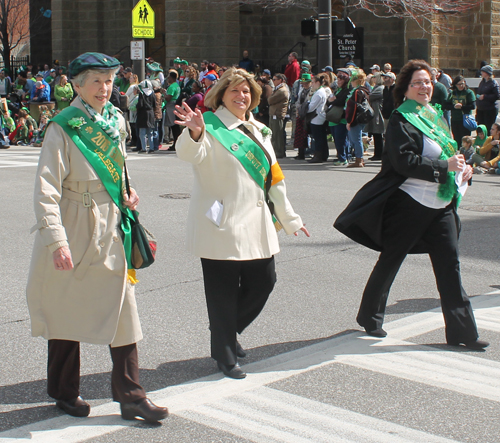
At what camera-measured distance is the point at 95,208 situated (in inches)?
159

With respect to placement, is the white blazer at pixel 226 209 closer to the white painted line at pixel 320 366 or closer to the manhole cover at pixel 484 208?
the white painted line at pixel 320 366

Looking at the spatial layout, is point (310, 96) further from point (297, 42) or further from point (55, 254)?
point (297, 42)

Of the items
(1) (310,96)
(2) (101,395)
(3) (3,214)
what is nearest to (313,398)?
(2) (101,395)

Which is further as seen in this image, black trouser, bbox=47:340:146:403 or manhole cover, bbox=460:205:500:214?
manhole cover, bbox=460:205:500:214

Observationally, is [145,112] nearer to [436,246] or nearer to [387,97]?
[387,97]

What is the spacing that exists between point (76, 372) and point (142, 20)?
18.5m

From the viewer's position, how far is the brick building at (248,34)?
28656mm

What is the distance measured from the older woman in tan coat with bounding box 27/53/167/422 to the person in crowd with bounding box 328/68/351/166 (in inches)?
487

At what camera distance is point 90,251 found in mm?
4016

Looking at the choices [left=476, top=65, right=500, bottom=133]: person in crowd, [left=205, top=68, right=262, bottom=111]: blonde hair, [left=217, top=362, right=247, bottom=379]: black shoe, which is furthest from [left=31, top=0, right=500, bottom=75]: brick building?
[left=217, top=362, right=247, bottom=379]: black shoe

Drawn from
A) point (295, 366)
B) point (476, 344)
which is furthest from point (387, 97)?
point (295, 366)

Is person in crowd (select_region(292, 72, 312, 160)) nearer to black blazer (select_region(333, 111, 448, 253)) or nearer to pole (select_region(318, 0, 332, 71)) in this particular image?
pole (select_region(318, 0, 332, 71))

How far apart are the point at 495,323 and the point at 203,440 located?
2816 millimetres

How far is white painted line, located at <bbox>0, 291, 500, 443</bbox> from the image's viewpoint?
4.05 m
